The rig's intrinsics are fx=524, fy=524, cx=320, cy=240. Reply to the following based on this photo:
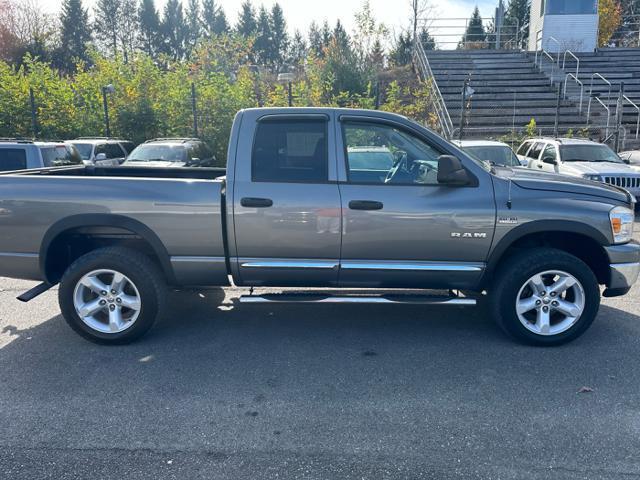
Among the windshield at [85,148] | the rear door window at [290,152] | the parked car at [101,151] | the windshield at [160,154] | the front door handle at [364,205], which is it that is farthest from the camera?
the windshield at [85,148]

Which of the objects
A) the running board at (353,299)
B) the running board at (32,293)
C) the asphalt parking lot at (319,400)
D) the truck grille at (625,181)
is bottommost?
the asphalt parking lot at (319,400)

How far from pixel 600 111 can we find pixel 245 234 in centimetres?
2053

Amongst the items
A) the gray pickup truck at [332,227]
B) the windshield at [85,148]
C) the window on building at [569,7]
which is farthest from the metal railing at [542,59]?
the gray pickup truck at [332,227]

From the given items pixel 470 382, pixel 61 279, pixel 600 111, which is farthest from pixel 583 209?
pixel 600 111

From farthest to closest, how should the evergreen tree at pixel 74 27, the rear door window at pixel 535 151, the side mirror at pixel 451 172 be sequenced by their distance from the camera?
the evergreen tree at pixel 74 27 → the rear door window at pixel 535 151 → the side mirror at pixel 451 172

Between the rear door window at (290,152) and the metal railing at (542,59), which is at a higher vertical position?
the metal railing at (542,59)

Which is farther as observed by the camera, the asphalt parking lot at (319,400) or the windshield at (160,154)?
the windshield at (160,154)

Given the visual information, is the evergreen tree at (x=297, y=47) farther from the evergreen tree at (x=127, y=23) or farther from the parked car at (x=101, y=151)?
the parked car at (x=101, y=151)

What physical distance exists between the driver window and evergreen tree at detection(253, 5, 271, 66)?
214ft

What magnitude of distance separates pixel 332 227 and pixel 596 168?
8.65m

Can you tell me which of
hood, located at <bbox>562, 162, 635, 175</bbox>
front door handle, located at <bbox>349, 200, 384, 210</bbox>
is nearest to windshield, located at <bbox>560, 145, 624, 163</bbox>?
hood, located at <bbox>562, 162, 635, 175</bbox>

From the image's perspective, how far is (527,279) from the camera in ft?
14.4

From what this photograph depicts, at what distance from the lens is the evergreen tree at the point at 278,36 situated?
6788cm

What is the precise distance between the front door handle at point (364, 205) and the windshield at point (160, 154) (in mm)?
8811
